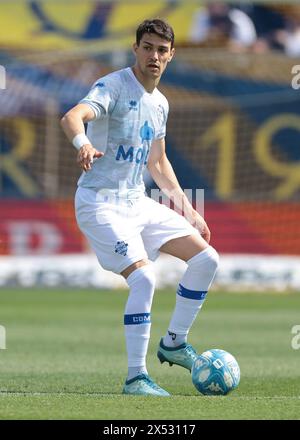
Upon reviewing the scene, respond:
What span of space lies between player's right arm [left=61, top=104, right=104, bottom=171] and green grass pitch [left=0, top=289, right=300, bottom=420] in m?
1.59

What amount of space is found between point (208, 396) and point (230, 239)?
1643cm

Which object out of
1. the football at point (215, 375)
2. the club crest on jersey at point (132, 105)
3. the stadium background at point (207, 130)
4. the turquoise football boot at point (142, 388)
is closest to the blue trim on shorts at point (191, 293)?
the football at point (215, 375)

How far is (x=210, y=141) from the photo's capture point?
2617 centimetres

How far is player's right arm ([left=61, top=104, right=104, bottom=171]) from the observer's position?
7117mm

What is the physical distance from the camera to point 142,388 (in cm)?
776

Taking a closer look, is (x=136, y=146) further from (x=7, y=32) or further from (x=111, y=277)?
(x=7, y=32)

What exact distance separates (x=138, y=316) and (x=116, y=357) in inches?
136

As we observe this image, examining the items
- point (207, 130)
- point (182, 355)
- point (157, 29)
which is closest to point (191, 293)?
point (182, 355)

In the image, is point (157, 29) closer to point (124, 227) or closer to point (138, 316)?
point (124, 227)

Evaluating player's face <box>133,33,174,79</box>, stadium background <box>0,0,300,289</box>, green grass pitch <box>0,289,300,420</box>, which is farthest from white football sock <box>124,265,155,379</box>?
stadium background <box>0,0,300,289</box>

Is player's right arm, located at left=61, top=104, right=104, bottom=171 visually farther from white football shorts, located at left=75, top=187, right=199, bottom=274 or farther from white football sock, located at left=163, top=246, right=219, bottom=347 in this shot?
white football sock, located at left=163, top=246, right=219, bottom=347

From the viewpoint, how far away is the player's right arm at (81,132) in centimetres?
712

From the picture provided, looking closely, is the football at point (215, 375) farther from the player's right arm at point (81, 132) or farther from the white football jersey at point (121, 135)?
the player's right arm at point (81, 132)

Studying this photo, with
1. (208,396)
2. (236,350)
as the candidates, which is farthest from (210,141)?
(208,396)
